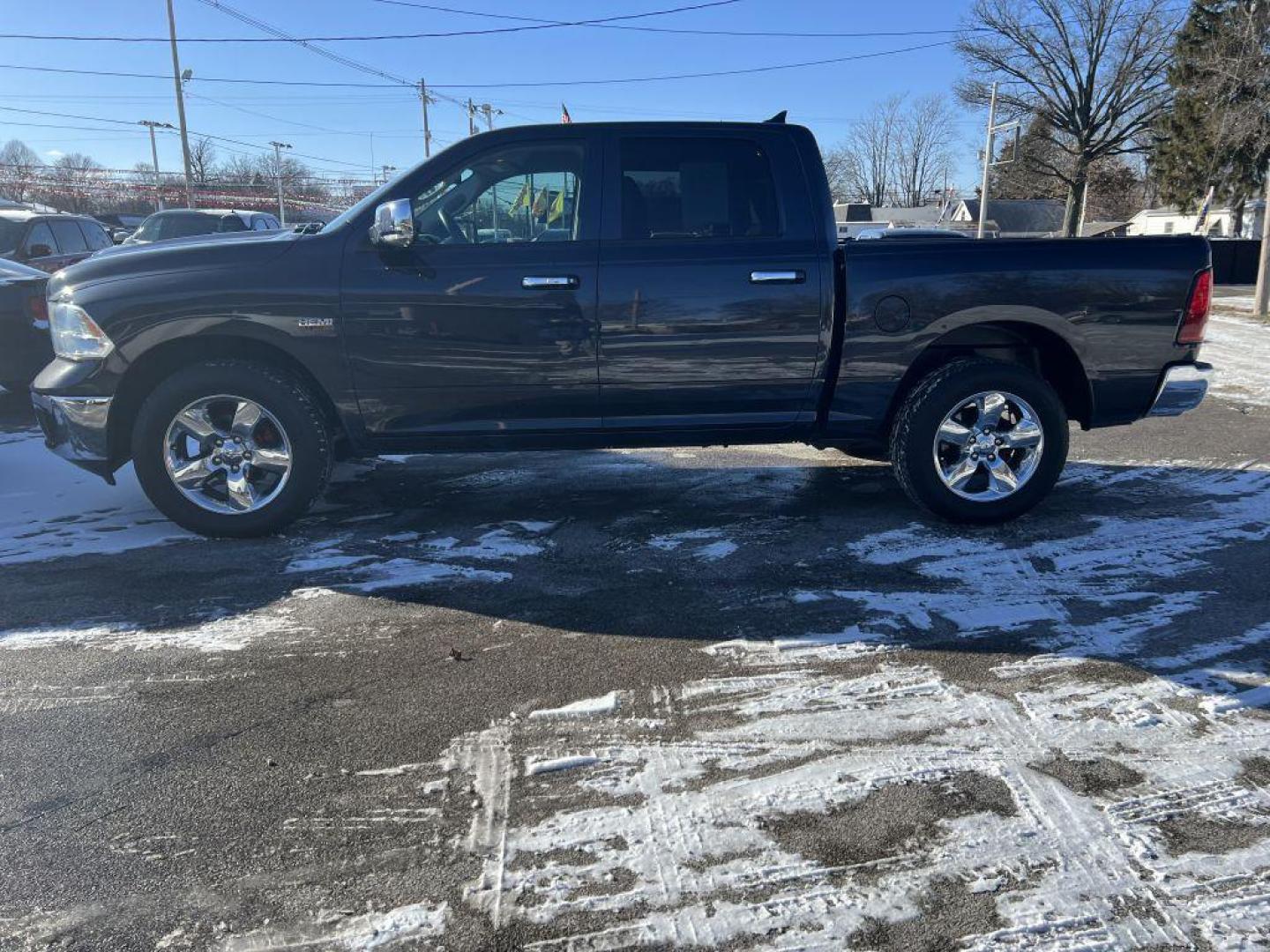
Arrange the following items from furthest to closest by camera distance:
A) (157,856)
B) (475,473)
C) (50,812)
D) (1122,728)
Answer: (475,473), (1122,728), (50,812), (157,856)

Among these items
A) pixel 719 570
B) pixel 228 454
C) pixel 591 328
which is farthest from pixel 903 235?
pixel 228 454

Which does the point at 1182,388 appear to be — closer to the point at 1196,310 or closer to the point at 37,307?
the point at 1196,310

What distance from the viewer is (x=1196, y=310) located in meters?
4.63

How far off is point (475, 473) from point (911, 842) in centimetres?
419

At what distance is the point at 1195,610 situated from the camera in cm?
372

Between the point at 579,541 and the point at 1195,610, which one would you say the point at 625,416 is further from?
the point at 1195,610

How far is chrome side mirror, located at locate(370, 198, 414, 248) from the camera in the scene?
13.7 ft

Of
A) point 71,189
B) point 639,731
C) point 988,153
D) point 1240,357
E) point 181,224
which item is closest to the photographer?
point 639,731

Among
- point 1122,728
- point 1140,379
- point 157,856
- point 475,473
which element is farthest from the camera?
point 475,473

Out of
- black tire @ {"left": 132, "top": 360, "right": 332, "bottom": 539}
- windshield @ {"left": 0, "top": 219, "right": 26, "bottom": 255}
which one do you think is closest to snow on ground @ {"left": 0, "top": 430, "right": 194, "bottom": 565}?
black tire @ {"left": 132, "top": 360, "right": 332, "bottom": 539}

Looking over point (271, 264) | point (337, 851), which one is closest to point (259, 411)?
point (271, 264)

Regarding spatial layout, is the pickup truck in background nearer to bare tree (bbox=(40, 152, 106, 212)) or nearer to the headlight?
Result: the headlight

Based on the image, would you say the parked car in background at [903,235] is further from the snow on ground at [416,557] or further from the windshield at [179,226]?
the windshield at [179,226]

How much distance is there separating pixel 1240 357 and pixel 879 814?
11143 mm
